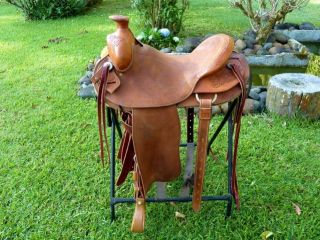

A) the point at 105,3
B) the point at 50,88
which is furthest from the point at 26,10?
the point at 50,88

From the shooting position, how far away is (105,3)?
31.2 ft

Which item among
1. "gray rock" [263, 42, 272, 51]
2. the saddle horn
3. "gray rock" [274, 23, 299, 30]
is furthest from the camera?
"gray rock" [274, 23, 299, 30]

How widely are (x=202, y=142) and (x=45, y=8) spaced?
6.61 metres

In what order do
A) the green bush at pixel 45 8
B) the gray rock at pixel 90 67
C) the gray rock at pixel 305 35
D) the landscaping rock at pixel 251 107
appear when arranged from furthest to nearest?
the green bush at pixel 45 8
the gray rock at pixel 305 35
the gray rock at pixel 90 67
the landscaping rock at pixel 251 107

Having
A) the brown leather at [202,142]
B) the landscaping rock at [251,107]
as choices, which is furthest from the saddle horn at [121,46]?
the landscaping rock at [251,107]

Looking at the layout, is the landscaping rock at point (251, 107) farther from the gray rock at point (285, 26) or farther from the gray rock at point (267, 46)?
the gray rock at point (285, 26)

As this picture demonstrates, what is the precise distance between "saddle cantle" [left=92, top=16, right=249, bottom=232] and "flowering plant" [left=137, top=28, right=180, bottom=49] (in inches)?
129

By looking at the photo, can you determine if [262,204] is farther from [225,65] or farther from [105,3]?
[105,3]

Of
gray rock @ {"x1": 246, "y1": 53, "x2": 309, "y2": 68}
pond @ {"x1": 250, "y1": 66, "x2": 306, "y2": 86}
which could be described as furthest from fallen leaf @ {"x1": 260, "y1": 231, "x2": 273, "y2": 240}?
gray rock @ {"x1": 246, "y1": 53, "x2": 309, "y2": 68}

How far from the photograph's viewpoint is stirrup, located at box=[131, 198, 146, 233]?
1.83 meters

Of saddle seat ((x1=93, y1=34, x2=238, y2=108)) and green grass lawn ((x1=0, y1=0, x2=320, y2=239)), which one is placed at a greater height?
saddle seat ((x1=93, y1=34, x2=238, y2=108))

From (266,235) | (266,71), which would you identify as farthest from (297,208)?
(266,71)

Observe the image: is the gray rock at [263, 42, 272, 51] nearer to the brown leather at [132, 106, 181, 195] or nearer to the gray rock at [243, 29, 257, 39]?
the gray rock at [243, 29, 257, 39]

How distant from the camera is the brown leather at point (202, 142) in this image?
1.69 metres
